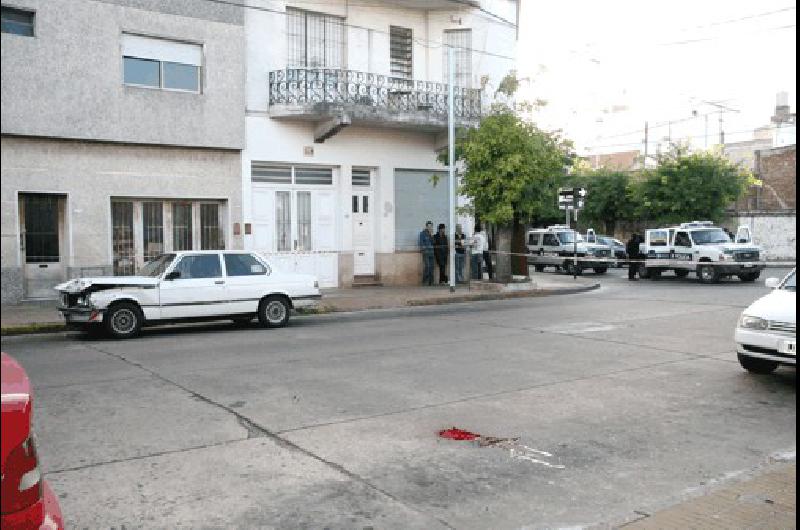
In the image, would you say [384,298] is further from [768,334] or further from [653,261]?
[653,261]

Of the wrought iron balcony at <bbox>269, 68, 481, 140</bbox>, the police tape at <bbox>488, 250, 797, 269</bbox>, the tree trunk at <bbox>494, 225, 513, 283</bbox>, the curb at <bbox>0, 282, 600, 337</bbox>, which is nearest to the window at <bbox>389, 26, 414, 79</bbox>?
the wrought iron balcony at <bbox>269, 68, 481, 140</bbox>

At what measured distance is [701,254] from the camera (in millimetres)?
26750

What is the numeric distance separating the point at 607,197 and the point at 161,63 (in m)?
33.3

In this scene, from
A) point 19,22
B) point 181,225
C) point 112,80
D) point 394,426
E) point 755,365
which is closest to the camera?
point 394,426

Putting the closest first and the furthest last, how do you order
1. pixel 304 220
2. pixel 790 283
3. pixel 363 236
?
pixel 790 283, pixel 304 220, pixel 363 236

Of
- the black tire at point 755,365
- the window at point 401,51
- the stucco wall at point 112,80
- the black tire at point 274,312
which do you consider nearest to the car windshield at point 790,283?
the black tire at point 755,365

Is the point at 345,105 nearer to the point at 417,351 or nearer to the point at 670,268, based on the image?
the point at 417,351

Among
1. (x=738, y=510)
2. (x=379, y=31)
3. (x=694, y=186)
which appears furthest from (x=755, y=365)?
(x=694, y=186)

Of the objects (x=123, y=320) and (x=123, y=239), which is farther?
(x=123, y=239)

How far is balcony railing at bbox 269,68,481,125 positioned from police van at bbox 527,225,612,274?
457 inches

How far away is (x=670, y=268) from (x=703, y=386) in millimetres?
20747

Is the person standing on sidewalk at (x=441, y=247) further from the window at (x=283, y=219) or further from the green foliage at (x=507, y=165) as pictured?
the window at (x=283, y=219)

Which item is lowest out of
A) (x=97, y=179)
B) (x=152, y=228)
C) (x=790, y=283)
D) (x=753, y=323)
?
(x=753, y=323)

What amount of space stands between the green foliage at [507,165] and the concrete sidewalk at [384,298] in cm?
226
